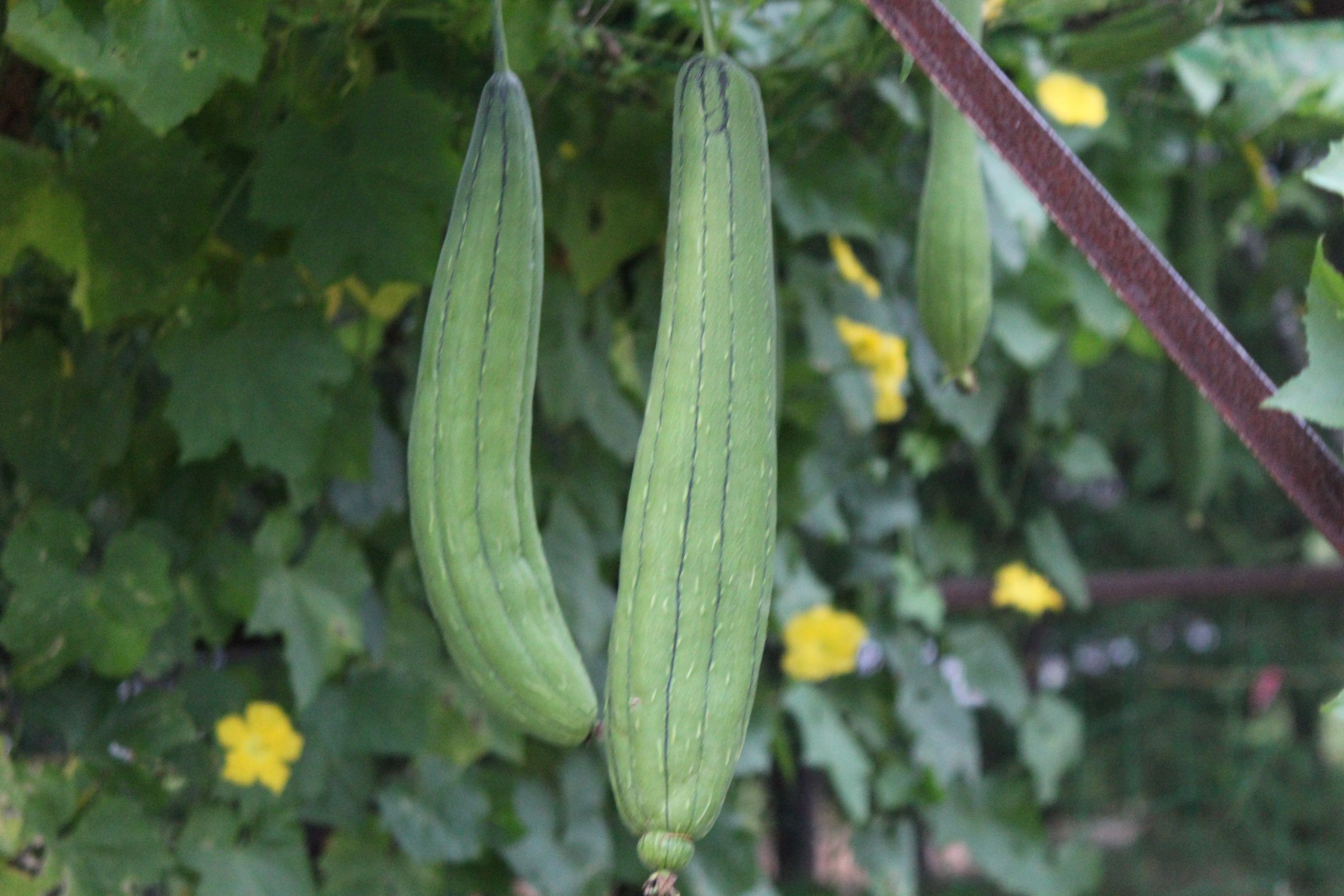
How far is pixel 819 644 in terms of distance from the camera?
5.22 ft

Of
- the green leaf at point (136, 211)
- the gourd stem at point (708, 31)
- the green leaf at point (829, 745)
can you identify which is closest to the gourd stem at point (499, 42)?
the gourd stem at point (708, 31)

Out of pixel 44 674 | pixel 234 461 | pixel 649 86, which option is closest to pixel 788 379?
pixel 649 86

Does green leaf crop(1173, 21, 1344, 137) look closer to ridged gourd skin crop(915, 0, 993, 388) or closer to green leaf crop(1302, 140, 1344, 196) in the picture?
ridged gourd skin crop(915, 0, 993, 388)

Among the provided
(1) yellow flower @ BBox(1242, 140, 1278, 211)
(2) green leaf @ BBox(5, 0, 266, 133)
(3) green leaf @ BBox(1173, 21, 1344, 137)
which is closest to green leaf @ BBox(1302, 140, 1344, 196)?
(2) green leaf @ BBox(5, 0, 266, 133)

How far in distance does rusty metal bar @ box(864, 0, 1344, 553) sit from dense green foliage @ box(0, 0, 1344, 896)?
3cm

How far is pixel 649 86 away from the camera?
121cm

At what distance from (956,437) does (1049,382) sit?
0.18 meters

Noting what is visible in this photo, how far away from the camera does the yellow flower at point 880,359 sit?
155 cm

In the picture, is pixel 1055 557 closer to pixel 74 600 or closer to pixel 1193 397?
pixel 1193 397

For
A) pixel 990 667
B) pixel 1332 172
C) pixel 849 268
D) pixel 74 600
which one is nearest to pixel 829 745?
pixel 990 667

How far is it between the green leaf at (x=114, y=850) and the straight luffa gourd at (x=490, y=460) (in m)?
0.56

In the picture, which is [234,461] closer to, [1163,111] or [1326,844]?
[1163,111]

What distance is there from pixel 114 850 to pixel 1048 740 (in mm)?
1305

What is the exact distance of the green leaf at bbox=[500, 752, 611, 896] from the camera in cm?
134
